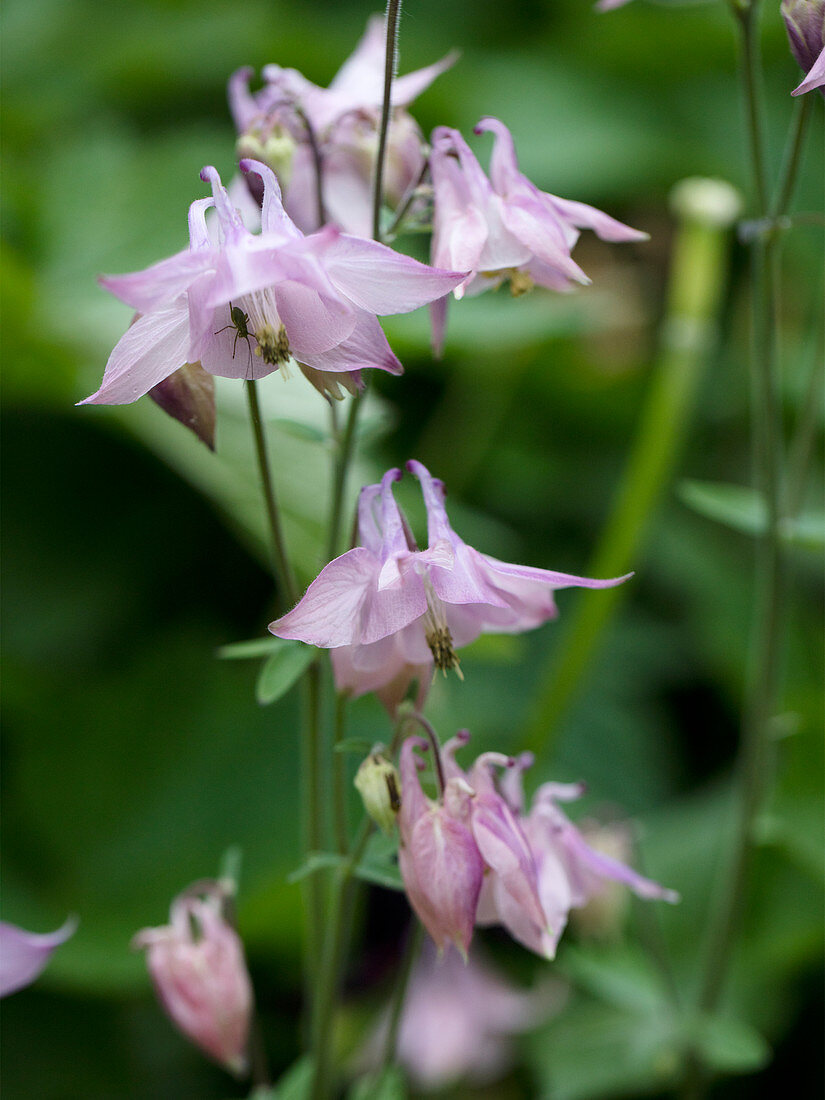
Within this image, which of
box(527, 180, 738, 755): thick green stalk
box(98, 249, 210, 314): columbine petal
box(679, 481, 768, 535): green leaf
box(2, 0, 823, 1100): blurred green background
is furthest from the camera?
box(527, 180, 738, 755): thick green stalk

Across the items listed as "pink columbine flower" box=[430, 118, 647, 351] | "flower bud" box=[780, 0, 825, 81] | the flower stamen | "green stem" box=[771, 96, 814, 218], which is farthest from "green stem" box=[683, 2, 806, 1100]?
the flower stamen

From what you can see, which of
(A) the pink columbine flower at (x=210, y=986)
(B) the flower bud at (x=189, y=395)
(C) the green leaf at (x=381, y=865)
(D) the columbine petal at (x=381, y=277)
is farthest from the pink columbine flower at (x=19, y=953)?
(D) the columbine petal at (x=381, y=277)

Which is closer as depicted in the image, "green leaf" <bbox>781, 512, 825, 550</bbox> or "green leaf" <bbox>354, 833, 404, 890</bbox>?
"green leaf" <bbox>354, 833, 404, 890</bbox>

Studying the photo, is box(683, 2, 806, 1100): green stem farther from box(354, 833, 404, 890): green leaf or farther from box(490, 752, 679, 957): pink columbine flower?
box(354, 833, 404, 890): green leaf

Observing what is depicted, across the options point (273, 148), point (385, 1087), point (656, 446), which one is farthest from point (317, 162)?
point (656, 446)

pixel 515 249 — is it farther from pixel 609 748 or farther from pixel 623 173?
pixel 623 173

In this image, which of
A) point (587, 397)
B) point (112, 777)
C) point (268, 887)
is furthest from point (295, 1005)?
point (587, 397)
